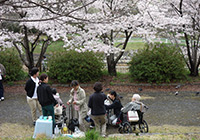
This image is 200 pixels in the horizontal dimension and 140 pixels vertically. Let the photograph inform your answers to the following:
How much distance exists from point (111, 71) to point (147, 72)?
7.28 feet

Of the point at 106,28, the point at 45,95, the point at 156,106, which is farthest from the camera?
the point at 106,28

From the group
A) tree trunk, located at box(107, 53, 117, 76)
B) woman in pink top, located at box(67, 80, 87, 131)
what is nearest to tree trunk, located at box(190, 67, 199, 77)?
tree trunk, located at box(107, 53, 117, 76)

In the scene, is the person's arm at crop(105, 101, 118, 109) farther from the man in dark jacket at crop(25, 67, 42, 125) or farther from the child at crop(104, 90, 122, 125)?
the man in dark jacket at crop(25, 67, 42, 125)

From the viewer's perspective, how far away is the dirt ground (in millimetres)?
7121

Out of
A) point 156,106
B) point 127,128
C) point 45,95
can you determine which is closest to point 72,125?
point 45,95

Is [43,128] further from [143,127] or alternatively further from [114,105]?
[143,127]

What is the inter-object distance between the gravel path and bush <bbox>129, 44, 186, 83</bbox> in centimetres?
81

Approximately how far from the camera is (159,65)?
10984 millimetres

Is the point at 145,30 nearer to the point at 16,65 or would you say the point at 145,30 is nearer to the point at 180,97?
the point at 180,97

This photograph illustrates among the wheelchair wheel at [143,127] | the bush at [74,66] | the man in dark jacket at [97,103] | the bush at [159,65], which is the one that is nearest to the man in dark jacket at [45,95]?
the man in dark jacket at [97,103]

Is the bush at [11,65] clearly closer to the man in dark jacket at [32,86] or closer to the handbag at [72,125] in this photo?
the man in dark jacket at [32,86]

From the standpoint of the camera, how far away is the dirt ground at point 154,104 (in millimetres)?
7121

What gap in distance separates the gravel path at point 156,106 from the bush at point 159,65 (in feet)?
2.65

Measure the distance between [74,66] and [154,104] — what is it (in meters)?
4.31
